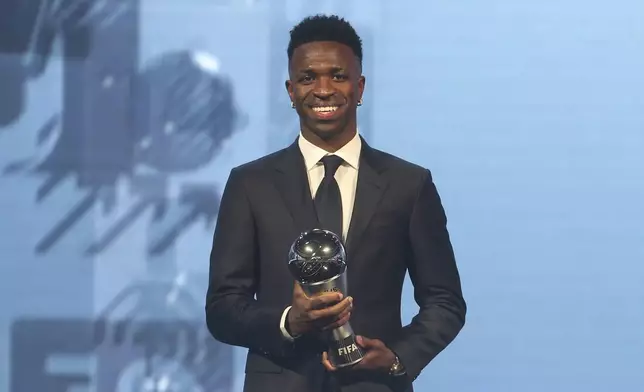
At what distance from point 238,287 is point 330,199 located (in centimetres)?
22

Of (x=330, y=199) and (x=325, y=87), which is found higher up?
(x=325, y=87)

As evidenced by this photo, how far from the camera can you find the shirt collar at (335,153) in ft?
6.30

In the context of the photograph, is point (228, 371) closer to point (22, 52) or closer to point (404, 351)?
point (22, 52)

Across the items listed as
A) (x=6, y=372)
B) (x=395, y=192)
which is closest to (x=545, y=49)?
(x=395, y=192)

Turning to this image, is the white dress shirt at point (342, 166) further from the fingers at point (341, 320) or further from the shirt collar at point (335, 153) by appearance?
the fingers at point (341, 320)

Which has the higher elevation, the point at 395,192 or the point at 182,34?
the point at 182,34

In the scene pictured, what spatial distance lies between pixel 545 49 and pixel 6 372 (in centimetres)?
181

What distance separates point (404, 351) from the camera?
70.5 inches

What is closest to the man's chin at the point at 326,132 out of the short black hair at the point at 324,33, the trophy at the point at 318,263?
the short black hair at the point at 324,33

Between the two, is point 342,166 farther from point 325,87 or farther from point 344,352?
point 344,352

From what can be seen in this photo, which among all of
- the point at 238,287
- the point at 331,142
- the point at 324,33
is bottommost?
the point at 238,287

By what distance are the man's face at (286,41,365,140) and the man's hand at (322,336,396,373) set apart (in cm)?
41

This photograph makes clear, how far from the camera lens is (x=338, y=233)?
6.03 feet

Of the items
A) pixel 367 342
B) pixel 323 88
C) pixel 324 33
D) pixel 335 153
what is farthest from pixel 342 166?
pixel 367 342
